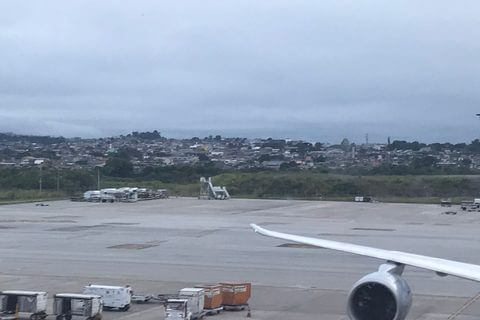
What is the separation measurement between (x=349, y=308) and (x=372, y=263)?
23459 millimetres

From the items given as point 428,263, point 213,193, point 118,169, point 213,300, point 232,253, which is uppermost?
point 428,263

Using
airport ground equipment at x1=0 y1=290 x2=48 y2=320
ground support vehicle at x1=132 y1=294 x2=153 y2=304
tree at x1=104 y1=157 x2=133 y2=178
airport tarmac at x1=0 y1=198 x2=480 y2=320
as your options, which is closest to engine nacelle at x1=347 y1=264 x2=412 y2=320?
airport tarmac at x1=0 y1=198 x2=480 y2=320

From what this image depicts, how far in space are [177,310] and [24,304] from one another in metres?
4.30

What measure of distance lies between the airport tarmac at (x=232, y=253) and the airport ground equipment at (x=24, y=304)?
196 cm

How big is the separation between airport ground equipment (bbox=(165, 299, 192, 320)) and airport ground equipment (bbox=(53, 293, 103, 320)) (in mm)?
1989

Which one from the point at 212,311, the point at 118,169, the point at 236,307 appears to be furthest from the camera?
the point at 118,169

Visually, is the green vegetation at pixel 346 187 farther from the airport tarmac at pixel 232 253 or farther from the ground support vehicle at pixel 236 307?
the ground support vehicle at pixel 236 307

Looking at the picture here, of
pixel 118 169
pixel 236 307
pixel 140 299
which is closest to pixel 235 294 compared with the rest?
pixel 236 307

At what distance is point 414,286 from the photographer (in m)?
30.9

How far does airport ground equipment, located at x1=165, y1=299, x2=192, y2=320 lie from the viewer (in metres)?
23.3

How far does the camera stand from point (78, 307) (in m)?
23.9

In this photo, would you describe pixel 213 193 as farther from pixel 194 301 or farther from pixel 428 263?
pixel 428 263

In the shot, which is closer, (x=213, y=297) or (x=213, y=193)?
Answer: (x=213, y=297)

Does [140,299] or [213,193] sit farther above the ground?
[140,299]
